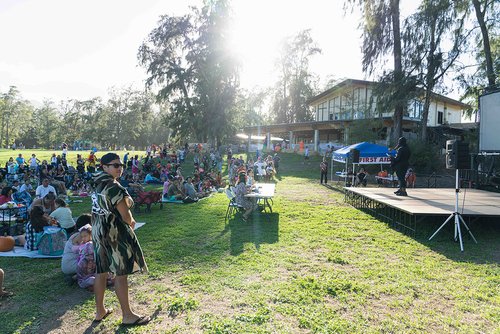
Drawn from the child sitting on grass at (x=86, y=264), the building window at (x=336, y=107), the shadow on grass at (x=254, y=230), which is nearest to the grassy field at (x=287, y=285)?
the shadow on grass at (x=254, y=230)

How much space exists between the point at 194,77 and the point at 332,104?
1485cm

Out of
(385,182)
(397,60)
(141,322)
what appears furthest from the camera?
(397,60)

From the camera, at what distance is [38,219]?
598 centimetres

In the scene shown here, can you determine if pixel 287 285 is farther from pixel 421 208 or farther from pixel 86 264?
pixel 421 208

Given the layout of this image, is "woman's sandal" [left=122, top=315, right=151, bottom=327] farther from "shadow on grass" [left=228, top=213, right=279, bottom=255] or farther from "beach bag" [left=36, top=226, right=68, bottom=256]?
"beach bag" [left=36, top=226, right=68, bottom=256]

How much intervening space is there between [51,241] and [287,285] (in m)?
4.29

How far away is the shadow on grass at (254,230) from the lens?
6.62m

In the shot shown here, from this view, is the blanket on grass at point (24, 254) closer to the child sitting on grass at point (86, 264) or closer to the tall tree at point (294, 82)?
the child sitting on grass at point (86, 264)

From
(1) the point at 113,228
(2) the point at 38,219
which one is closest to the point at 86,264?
(1) the point at 113,228

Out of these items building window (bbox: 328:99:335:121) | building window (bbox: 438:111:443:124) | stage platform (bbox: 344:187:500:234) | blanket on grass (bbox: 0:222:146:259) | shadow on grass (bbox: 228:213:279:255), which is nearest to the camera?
blanket on grass (bbox: 0:222:146:259)

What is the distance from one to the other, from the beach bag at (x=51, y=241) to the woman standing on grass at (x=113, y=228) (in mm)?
3055

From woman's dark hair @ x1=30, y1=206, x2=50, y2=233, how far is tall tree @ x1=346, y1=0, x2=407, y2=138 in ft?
62.1

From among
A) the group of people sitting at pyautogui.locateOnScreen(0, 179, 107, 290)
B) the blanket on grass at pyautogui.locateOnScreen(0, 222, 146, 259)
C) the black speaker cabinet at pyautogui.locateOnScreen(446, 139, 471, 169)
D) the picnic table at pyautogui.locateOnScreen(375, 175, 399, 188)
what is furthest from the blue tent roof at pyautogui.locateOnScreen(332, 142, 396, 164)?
the blanket on grass at pyautogui.locateOnScreen(0, 222, 146, 259)

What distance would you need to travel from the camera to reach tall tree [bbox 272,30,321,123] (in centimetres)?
4606
